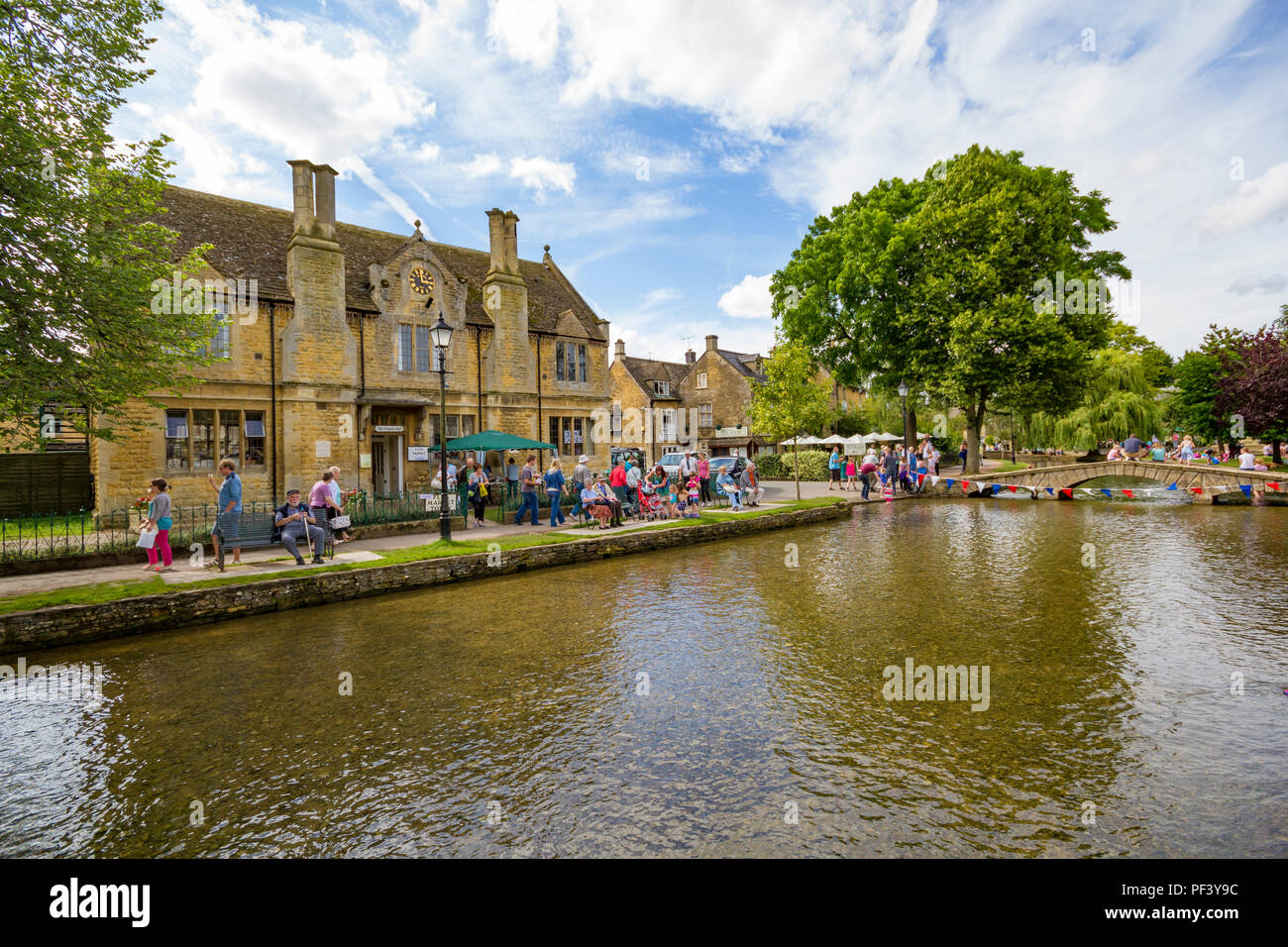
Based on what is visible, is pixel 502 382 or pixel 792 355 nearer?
pixel 792 355

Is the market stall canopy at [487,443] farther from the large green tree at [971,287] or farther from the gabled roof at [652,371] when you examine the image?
the gabled roof at [652,371]

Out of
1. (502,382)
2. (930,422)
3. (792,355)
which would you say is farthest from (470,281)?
(930,422)

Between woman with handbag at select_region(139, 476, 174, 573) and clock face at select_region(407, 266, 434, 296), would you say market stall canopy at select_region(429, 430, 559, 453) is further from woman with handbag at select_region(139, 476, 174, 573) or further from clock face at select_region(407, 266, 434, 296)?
woman with handbag at select_region(139, 476, 174, 573)

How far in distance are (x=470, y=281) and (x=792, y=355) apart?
1497cm

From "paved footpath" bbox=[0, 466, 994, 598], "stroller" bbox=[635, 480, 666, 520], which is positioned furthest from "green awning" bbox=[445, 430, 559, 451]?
"stroller" bbox=[635, 480, 666, 520]

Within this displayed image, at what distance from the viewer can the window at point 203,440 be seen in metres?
19.2

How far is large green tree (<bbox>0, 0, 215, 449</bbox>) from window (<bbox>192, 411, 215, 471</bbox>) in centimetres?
769

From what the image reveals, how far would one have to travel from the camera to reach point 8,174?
31.1 ft

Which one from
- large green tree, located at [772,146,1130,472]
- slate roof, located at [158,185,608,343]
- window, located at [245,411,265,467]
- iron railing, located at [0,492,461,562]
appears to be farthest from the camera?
large green tree, located at [772,146,1130,472]

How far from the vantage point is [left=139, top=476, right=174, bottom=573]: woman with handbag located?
37.4 feet

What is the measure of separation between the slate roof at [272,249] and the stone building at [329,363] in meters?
0.06

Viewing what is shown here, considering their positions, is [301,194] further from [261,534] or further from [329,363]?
[261,534]
